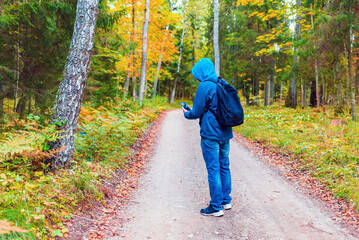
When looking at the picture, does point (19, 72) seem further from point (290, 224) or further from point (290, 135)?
point (290, 135)

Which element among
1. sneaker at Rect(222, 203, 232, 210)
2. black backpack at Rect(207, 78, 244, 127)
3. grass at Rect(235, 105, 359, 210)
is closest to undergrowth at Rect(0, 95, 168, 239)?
sneaker at Rect(222, 203, 232, 210)

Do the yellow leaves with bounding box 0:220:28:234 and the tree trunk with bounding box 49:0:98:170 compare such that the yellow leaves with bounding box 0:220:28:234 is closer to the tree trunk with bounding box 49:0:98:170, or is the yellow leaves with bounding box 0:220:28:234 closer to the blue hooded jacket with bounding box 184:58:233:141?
the tree trunk with bounding box 49:0:98:170

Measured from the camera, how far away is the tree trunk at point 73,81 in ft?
15.8

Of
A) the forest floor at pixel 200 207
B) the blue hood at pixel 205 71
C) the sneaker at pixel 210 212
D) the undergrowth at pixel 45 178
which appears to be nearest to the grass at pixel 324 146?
the forest floor at pixel 200 207

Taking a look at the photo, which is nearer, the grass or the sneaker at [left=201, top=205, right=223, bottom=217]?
the sneaker at [left=201, top=205, right=223, bottom=217]

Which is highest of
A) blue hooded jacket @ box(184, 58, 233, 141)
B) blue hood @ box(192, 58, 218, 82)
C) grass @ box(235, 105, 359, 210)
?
blue hood @ box(192, 58, 218, 82)

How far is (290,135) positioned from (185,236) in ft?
23.7

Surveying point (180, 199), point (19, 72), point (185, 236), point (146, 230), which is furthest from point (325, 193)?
point (19, 72)

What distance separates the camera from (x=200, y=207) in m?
4.25

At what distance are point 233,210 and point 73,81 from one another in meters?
3.76

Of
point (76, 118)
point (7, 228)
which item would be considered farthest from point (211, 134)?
point (76, 118)

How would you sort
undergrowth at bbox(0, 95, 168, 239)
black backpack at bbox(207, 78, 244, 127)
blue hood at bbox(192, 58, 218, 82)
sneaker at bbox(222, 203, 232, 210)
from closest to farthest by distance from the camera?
undergrowth at bbox(0, 95, 168, 239)
black backpack at bbox(207, 78, 244, 127)
blue hood at bbox(192, 58, 218, 82)
sneaker at bbox(222, 203, 232, 210)

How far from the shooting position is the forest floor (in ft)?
11.3

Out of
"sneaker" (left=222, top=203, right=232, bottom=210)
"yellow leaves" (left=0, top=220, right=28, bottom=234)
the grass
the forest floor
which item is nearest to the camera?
"yellow leaves" (left=0, top=220, right=28, bottom=234)
